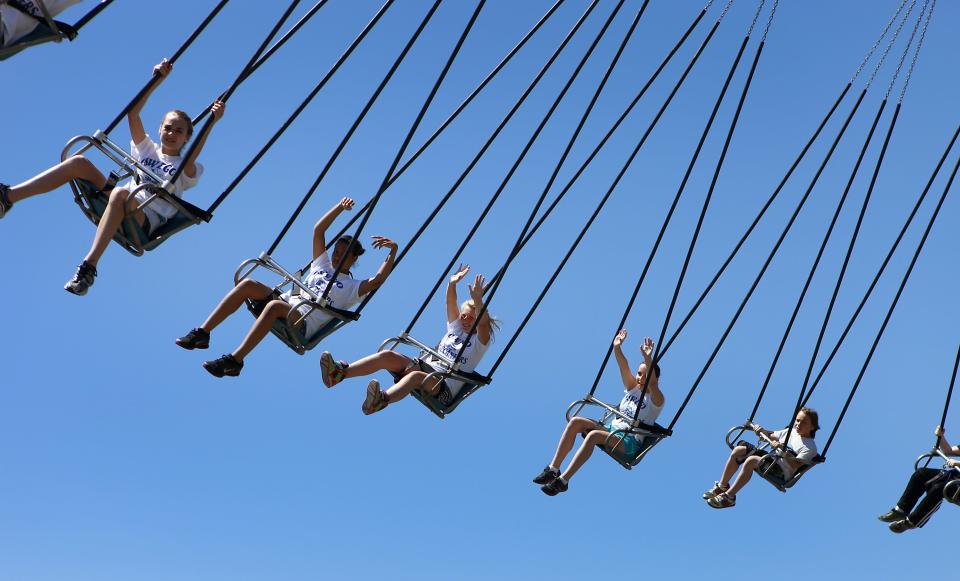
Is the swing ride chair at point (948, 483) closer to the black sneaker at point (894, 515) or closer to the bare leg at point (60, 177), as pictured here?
the black sneaker at point (894, 515)

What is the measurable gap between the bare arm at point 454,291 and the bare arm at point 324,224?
4.78ft

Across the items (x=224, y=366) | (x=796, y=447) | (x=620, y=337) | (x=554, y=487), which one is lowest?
(x=224, y=366)

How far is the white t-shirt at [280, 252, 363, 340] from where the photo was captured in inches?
435

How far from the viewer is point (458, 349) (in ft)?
41.3

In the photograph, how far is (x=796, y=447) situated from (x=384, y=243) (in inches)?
196

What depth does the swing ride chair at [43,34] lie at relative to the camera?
31.4ft

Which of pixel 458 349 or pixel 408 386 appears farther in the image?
pixel 458 349

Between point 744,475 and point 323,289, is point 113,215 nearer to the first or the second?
point 323,289

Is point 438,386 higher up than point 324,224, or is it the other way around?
point 324,224

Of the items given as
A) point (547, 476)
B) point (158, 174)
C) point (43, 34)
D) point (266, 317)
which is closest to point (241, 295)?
point (266, 317)

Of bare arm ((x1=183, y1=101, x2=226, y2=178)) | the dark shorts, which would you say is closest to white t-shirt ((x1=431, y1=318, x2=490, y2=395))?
the dark shorts

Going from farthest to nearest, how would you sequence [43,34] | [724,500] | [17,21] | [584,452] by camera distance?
[724,500] → [584,452] → [43,34] → [17,21]

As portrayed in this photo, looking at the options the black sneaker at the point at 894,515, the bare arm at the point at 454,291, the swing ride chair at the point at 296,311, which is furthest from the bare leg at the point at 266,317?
the black sneaker at the point at 894,515

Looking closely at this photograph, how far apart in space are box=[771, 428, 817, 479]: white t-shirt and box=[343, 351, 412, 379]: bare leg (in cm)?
414
